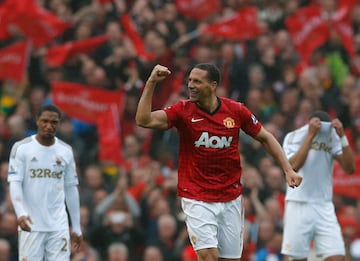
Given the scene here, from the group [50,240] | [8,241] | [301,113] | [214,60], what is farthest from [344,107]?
[50,240]

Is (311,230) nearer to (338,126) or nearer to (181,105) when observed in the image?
(338,126)

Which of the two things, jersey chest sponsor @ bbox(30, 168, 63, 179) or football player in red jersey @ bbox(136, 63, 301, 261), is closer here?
football player in red jersey @ bbox(136, 63, 301, 261)

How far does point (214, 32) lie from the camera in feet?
74.8

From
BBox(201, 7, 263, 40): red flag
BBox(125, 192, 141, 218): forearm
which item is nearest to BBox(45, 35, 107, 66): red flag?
BBox(201, 7, 263, 40): red flag

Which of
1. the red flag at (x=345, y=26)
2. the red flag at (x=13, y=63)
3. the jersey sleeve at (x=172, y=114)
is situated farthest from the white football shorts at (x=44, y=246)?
the red flag at (x=345, y=26)

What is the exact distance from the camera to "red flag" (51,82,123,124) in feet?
68.3

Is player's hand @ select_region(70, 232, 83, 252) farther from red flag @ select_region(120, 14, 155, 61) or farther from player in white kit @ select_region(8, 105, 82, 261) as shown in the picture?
red flag @ select_region(120, 14, 155, 61)

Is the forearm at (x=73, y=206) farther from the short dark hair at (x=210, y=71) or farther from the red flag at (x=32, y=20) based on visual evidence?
the red flag at (x=32, y=20)

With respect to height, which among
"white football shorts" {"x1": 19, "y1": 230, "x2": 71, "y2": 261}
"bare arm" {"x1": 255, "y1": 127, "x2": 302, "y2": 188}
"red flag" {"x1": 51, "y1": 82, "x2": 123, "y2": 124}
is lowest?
"white football shorts" {"x1": 19, "y1": 230, "x2": 71, "y2": 261}

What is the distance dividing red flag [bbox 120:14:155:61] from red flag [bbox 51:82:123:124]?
1531 mm

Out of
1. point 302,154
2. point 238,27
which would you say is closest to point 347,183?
point 238,27

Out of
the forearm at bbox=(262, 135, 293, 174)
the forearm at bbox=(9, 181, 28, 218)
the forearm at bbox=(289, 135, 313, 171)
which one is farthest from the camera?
the forearm at bbox=(289, 135, 313, 171)

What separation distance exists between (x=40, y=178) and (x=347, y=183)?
6.61 meters

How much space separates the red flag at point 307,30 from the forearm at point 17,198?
945 cm
